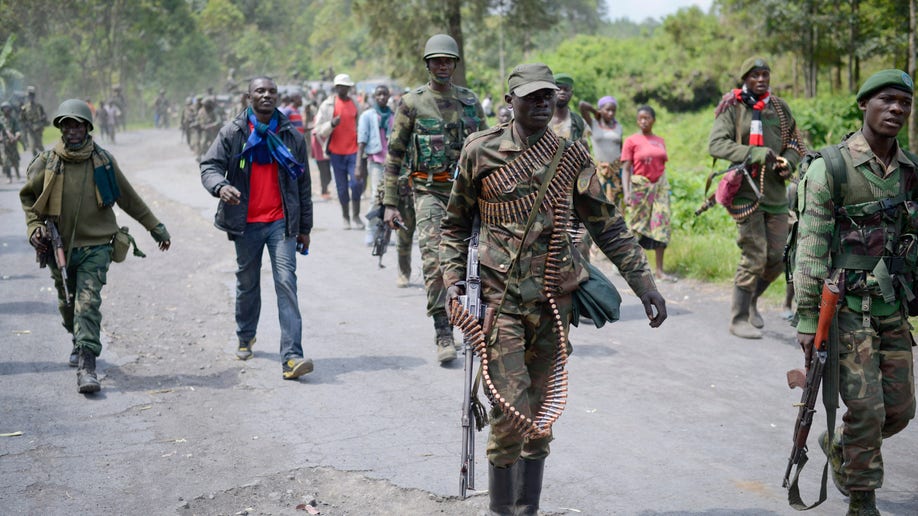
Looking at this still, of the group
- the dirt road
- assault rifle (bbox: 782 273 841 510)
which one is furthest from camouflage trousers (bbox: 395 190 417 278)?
assault rifle (bbox: 782 273 841 510)

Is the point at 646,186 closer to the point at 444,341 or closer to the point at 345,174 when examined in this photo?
the point at 444,341

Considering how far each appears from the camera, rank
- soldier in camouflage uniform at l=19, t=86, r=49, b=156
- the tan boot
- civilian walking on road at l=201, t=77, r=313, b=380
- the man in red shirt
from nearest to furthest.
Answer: civilian walking on road at l=201, t=77, r=313, b=380, the tan boot, the man in red shirt, soldier in camouflage uniform at l=19, t=86, r=49, b=156

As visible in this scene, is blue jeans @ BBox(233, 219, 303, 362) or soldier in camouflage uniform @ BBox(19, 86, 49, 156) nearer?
blue jeans @ BBox(233, 219, 303, 362)

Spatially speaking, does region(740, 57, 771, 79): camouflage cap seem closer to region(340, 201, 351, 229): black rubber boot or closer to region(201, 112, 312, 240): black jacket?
region(201, 112, 312, 240): black jacket

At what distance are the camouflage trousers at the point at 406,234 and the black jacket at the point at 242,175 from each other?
1.61 meters

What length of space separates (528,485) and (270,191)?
3.79m

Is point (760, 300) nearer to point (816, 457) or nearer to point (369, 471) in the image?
point (816, 457)

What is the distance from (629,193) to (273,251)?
193 inches

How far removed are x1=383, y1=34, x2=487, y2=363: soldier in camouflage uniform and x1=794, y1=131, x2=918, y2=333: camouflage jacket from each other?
3508mm

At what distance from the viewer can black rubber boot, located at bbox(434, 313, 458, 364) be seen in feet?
25.4

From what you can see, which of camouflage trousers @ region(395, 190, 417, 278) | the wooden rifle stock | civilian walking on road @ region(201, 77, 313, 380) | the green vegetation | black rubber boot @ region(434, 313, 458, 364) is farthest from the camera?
the green vegetation

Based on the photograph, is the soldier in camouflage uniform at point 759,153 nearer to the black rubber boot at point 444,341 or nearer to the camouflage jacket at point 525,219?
the black rubber boot at point 444,341

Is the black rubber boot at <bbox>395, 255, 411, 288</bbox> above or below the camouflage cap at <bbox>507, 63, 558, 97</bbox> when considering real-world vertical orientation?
below

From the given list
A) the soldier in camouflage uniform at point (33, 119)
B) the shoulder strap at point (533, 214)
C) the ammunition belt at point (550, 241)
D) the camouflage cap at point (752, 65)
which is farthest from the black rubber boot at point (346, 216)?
the soldier in camouflage uniform at point (33, 119)
